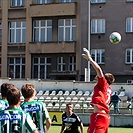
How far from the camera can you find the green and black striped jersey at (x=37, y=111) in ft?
31.1

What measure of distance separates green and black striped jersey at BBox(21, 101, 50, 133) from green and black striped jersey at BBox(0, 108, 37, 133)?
2.20 m

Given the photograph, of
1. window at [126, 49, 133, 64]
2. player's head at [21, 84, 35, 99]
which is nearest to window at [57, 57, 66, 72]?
window at [126, 49, 133, 64]

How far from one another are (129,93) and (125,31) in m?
9.01

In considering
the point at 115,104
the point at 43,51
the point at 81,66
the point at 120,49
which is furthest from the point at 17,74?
the point at 115,104

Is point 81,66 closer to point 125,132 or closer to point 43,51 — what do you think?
point 43,51

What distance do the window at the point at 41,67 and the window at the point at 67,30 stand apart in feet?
9.21

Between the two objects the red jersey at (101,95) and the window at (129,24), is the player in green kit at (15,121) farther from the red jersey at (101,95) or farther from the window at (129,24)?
the window at (129,24)

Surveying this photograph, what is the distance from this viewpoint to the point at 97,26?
4784cm

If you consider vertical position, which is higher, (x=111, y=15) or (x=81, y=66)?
(x=111, y=15)

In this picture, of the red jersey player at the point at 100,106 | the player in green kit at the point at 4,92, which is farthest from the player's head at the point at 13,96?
the red jersey player at the point at 100,106

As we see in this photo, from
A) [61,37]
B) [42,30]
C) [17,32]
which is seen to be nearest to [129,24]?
[61,37]

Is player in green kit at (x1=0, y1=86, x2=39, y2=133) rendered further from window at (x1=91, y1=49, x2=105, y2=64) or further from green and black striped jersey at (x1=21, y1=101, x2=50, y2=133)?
window at (x1=91, y1=49, x2=105, y2=64)

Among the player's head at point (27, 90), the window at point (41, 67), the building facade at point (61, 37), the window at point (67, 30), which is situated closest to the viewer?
the player's head at point (27, 90)

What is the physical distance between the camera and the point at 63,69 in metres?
49.5
